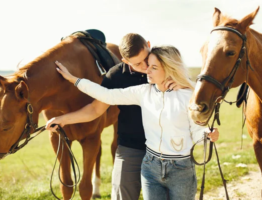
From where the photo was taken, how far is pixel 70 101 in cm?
363

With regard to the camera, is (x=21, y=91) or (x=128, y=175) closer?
(x=21, y=91)

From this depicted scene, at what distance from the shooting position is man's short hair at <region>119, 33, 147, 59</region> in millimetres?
2793

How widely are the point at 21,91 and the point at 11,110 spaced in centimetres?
20

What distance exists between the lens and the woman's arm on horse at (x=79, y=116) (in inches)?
119

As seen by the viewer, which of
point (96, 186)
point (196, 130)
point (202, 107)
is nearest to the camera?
point (202, 107)

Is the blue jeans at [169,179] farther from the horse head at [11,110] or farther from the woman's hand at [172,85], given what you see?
the horse head at [11,110]

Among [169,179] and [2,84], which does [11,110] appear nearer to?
[2,84]

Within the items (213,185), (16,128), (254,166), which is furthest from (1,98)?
(254,166)

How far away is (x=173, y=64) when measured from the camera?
2.60 m

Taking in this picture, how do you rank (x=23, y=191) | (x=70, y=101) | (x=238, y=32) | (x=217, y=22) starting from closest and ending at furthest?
(x=238, y=32) < (x=217, y=22) < (x=70, y=101) < (x=23, y=191)

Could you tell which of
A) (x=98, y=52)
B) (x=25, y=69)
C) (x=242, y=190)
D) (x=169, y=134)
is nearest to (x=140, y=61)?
(x=169, y=134)

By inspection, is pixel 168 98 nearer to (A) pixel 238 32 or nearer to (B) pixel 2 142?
(A) pixel 238 32

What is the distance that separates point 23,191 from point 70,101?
2.58 metres

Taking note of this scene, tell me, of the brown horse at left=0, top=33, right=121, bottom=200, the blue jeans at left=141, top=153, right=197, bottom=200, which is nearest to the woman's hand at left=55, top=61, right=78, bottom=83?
the brown horse at left=0, top=33, right=121, bottom=200
